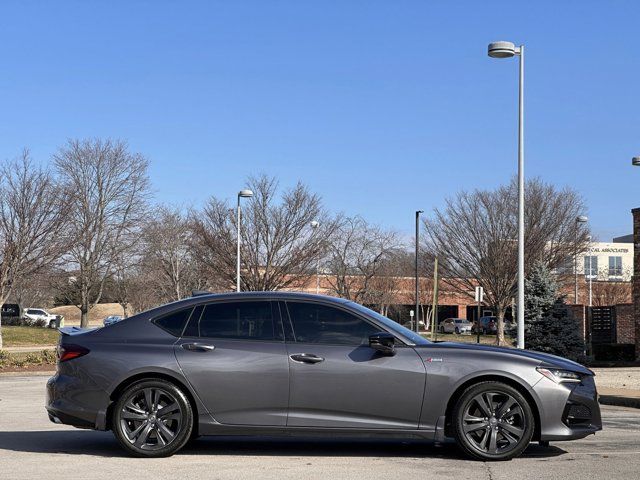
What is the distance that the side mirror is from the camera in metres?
8.44

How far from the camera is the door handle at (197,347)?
8648mm

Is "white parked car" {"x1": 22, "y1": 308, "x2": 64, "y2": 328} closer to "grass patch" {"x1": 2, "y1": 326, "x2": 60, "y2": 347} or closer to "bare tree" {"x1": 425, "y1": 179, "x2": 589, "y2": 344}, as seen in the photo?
"grass patch" {"x1": 2, "y1": 326, "x2": 60, "y2": 347}

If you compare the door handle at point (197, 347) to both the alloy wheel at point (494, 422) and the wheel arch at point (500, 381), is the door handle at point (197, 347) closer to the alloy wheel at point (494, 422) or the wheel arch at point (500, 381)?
the wheel arch at point (500, 381)

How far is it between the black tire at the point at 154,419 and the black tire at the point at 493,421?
2554 millimetres

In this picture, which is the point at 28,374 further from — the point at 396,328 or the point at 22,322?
the point at 22,322

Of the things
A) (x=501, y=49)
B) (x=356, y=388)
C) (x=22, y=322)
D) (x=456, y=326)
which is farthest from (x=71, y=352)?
(x=456, y=326)

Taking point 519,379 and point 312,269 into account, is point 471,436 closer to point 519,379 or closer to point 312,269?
point 519,379

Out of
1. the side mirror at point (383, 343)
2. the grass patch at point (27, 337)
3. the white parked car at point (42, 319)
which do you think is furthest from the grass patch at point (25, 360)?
the white parked car at point (42, 319)

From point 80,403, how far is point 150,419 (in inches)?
27.6

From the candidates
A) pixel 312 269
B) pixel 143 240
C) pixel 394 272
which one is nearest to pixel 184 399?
pixel 312 269

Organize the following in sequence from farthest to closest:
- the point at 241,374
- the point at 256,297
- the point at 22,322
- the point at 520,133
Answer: the point at 22,322
the point at 520,133
the point at 256,297
the point at 241,374

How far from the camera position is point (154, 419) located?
8.58 meters

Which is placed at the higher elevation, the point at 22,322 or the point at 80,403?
the point at 22,322

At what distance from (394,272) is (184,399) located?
64.1 metres
